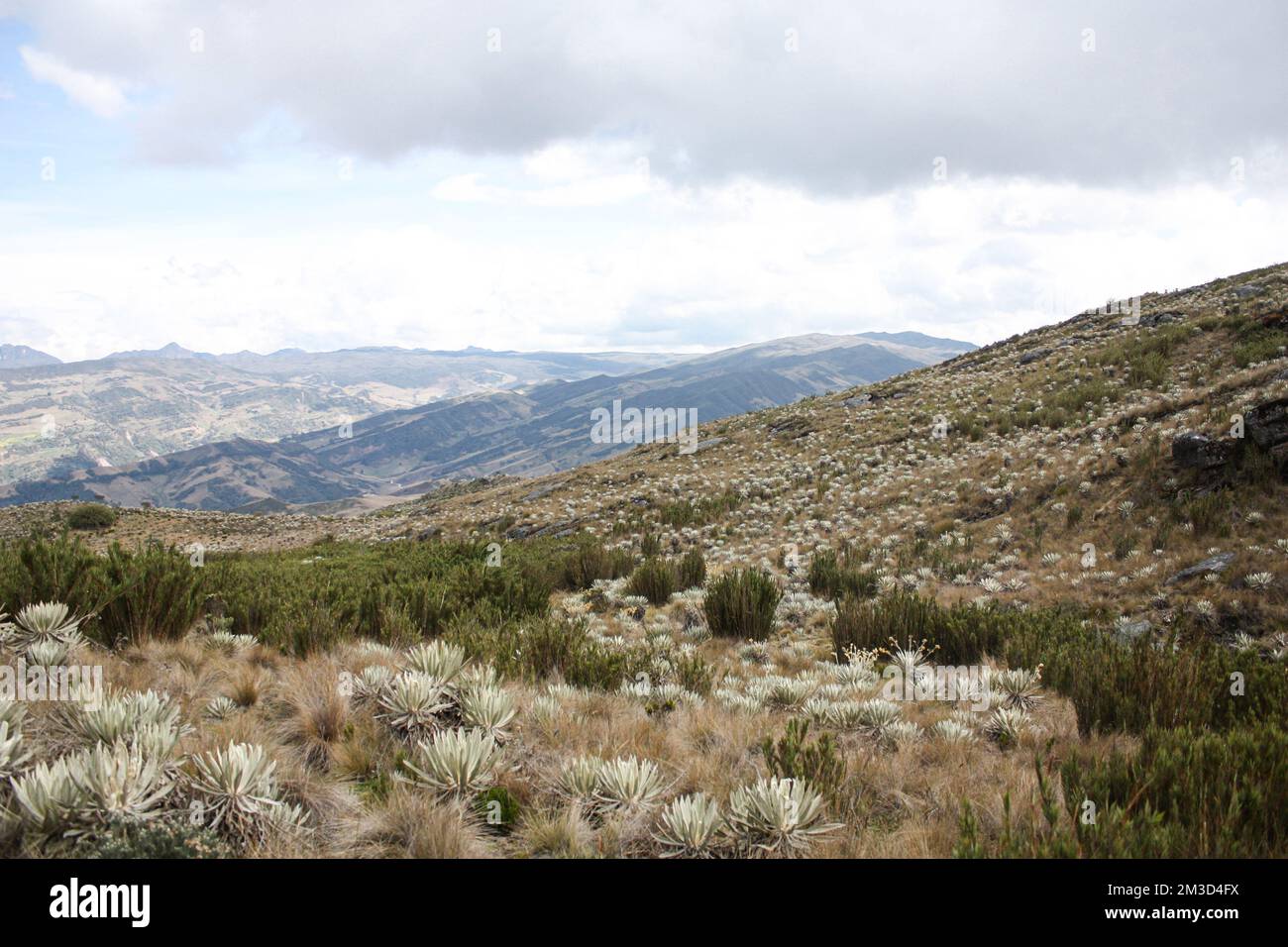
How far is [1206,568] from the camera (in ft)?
32.0

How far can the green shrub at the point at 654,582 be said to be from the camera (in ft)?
40.4

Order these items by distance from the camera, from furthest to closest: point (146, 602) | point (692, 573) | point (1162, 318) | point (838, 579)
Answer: point (1162, 318) → point (692, 573) → point (838, 579) → point (146, 602)

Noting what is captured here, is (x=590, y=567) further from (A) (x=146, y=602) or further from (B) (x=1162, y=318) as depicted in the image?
(B) (x=1162, y=318)

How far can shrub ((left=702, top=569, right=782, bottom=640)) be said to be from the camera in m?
9.47

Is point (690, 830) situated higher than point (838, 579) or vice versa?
point (690, 830)

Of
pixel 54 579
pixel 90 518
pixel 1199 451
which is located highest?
pixel 1199 451

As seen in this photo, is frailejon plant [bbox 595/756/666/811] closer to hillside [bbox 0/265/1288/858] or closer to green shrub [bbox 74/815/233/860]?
hillside [bbox 0/265/1288/858]

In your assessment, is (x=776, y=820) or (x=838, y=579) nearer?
(x=776, y=820)

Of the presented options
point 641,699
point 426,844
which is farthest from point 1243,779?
point 426,844

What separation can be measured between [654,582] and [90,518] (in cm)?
4674

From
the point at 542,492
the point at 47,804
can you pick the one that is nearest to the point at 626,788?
the point at 47,804

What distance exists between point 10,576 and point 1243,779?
1011 centimetres

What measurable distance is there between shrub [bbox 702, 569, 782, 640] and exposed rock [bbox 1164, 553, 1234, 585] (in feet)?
20.9
